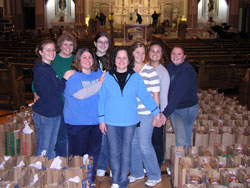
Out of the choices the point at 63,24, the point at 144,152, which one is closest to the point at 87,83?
the point at 144,152

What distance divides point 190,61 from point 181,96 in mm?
4811

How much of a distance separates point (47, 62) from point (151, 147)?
1432 millimetres

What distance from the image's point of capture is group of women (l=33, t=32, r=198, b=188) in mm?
3236

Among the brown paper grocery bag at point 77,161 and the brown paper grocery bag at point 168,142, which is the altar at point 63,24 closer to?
the brown paper grocery bag at point 168,142

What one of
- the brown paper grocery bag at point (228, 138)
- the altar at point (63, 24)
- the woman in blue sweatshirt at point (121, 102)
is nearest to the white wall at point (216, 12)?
the altar at point (63, 24)

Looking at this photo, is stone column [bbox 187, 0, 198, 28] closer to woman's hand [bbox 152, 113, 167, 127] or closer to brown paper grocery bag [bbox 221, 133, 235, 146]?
brown paper grocery bag [bbox 221, 133, 235, 146]

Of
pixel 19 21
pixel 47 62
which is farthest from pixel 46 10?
pixel 47 62

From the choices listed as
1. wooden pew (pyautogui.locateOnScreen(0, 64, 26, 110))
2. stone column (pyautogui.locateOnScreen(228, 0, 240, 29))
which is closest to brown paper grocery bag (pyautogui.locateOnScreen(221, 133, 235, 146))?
wooden pew (pyautogui.locateOnScreen(0, 64, 26, 110))

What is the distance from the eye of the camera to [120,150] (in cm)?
336

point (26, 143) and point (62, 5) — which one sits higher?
point (62, 5)

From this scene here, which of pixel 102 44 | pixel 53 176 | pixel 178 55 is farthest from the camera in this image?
pixel 102 44

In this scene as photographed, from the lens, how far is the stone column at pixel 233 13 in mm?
21891

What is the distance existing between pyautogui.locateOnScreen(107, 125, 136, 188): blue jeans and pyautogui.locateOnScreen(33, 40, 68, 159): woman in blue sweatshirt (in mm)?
644

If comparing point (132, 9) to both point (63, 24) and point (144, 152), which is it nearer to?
point (63, 24)
